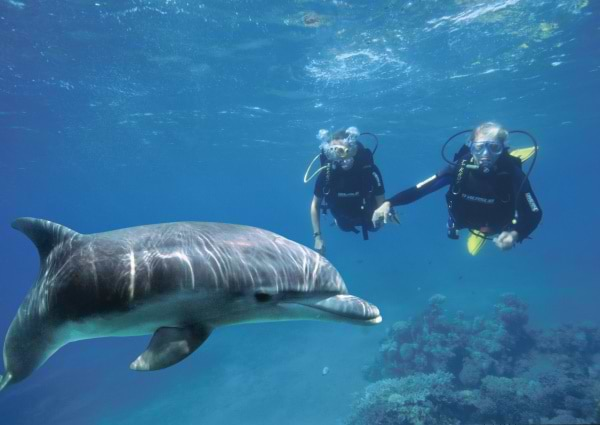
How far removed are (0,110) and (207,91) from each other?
10.9 m

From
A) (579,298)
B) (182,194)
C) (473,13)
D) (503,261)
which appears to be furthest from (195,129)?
(182,194)

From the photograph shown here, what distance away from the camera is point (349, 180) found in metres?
9.00

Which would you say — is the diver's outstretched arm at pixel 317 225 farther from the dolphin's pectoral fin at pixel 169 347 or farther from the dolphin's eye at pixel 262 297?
the dolphin's pectoral fin at pixel 169 347

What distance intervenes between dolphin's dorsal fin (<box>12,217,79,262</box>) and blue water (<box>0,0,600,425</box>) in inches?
436

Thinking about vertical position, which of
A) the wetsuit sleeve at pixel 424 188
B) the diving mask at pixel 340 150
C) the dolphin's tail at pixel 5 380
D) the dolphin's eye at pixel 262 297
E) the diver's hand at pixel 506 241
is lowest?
the dolphin's tail at pixel 5 380

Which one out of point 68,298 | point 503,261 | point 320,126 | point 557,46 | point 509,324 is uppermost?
point 557,46

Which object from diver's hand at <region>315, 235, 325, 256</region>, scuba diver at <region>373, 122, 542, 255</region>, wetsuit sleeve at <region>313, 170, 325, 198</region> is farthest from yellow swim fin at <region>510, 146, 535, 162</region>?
diver's hand at <region>315, 235, 325, 256</region>

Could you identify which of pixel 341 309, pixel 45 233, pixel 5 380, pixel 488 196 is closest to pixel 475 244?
pixel 488 196

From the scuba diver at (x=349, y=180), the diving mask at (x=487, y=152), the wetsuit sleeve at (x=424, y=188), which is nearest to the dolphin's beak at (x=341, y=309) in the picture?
the wetsuit sleeve at (x=424, y=188)

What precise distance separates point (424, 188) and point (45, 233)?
641 centimetres

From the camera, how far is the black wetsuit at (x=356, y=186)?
8.88 meters

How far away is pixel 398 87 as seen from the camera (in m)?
22.1

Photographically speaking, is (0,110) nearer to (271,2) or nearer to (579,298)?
(271,2)

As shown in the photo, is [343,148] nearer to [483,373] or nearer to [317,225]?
[317,225]
